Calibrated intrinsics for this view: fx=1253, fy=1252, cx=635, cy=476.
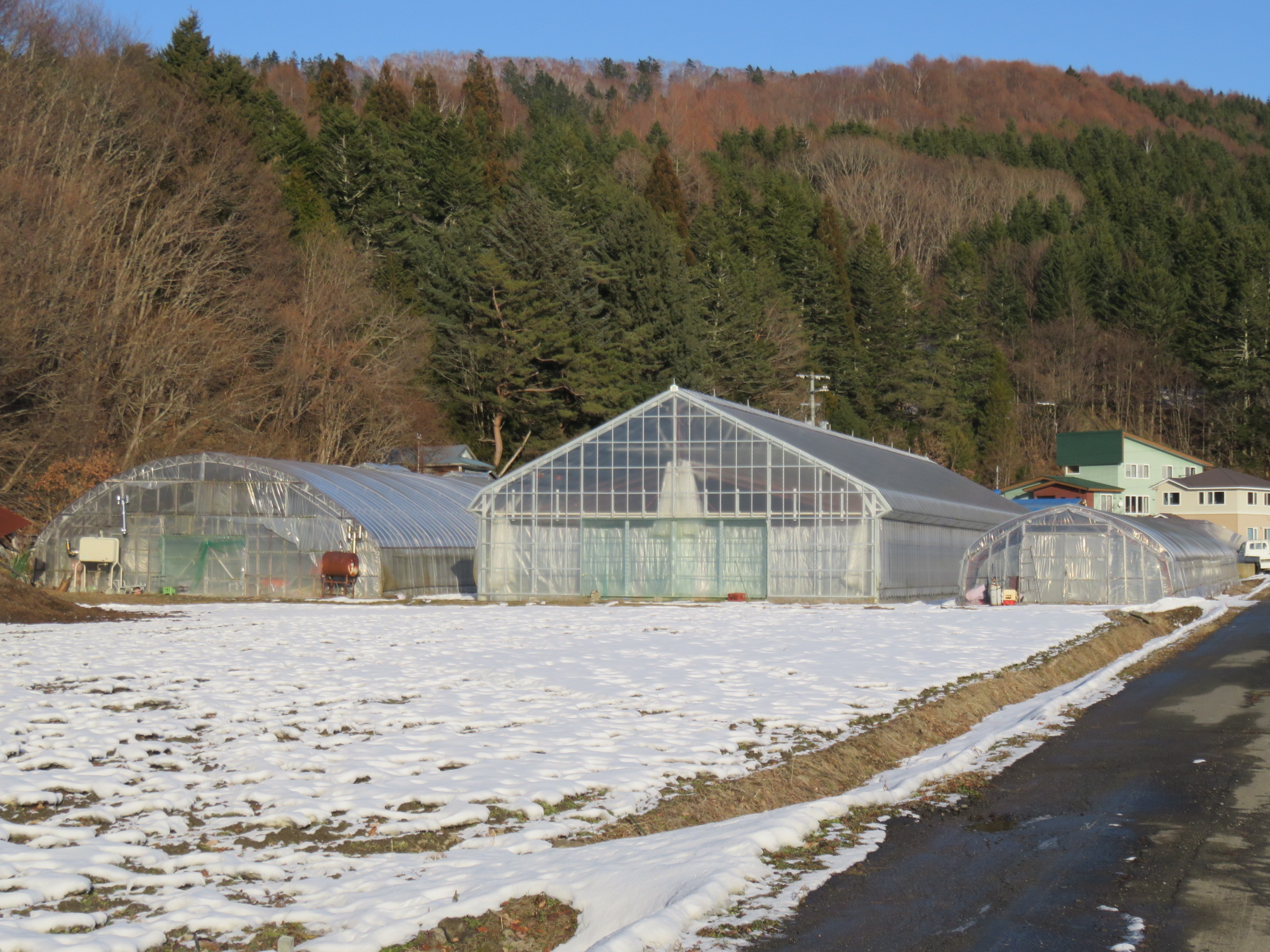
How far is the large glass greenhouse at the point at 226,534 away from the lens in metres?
39.5

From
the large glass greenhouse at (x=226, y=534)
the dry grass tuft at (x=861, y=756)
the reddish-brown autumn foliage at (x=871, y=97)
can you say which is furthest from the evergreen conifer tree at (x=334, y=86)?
the dry grass tuft at (x=861, y=756)

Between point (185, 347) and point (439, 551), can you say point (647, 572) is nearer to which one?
point (439, 551)

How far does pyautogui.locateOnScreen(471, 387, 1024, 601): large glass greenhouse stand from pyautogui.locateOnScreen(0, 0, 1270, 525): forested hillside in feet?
53.4

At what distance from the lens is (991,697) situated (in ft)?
56.1

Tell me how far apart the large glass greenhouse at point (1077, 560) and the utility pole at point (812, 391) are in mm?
12068

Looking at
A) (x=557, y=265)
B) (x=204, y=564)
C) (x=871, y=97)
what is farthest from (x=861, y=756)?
(x=871, y=97)

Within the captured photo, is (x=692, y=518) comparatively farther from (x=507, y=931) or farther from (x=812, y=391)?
(x=507, y=931)

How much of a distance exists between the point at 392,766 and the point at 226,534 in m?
30.5

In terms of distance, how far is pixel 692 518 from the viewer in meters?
37.8

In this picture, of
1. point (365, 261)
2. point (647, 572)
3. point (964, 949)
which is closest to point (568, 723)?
point (964, 949)

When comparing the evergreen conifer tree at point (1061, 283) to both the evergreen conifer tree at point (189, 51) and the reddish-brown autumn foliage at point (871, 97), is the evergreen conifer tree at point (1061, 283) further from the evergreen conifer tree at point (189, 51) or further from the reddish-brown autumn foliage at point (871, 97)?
the evergreen conifer tree at point (189, 51)

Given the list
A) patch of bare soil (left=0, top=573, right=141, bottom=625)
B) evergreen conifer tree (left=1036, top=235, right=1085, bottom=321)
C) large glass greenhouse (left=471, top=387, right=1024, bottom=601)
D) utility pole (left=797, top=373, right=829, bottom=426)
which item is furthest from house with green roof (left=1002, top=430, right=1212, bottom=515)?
patch of bare soil (left=0, top=573, right=141, bottom=625)

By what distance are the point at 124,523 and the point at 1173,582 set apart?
33340mm

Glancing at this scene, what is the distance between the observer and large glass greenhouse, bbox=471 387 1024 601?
36875 mm
